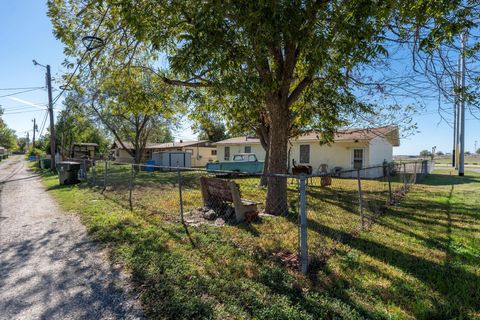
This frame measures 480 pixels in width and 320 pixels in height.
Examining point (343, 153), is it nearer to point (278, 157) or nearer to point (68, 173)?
point (278, 157)

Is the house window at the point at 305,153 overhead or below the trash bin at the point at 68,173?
overhead

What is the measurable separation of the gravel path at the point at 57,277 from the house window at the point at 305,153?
1708 cm

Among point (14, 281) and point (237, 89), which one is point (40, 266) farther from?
point (237, 89)

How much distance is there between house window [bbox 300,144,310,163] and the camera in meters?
21.0

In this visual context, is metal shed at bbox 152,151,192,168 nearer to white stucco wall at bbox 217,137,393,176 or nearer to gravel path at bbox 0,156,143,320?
white stucco wall at bbox 217,137,393,176

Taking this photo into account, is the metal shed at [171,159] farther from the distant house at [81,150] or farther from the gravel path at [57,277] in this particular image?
the gravel path at [57,277]

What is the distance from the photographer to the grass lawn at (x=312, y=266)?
2.95 meters

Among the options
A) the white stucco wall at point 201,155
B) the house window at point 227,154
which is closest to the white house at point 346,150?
the house window at point 227,154

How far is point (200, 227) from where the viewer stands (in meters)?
5.77

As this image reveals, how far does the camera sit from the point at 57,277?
12.2 ft

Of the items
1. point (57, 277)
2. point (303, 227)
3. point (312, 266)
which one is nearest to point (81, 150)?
point (57, 277)

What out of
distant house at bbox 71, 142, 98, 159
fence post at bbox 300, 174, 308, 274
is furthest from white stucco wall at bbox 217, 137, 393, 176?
distant house at bbox 71, 142, 98, 159

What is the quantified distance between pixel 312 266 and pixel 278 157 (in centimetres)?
331

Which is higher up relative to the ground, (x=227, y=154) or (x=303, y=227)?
(x=227, y=154)
